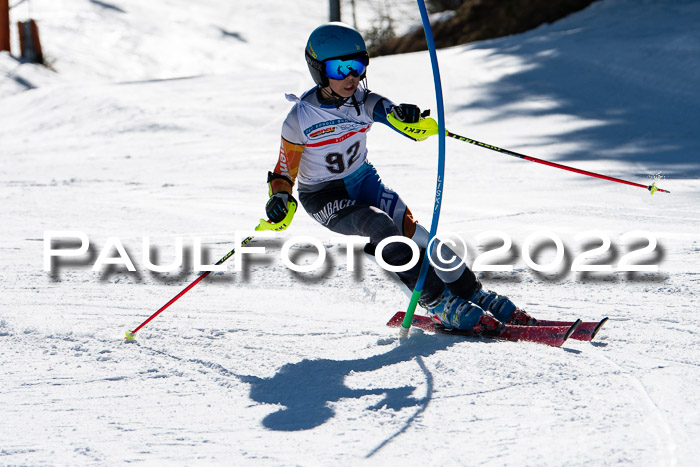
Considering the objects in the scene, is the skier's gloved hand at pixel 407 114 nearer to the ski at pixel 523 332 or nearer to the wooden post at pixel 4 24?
the ski at pixel 523 332

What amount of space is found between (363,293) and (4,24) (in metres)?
16.9

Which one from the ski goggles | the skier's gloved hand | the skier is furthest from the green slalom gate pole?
the ski goggles

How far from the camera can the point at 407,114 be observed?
13.6ft

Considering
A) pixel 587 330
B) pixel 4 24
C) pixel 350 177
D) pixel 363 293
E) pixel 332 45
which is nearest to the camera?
pixel 587 330

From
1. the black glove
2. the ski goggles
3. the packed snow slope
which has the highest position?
the ski goggles

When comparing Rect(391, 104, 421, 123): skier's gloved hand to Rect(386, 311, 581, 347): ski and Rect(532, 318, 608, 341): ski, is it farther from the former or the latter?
Rect(532, 318, 608, 341): ski

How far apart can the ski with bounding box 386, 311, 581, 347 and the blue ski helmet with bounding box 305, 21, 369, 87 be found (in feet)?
4.19

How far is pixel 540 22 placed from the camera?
17.4m

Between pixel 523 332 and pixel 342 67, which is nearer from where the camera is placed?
pixel 523 332

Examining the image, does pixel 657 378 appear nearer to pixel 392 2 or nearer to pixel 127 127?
pixel 127 127

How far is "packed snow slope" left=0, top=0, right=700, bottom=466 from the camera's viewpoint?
2924mm

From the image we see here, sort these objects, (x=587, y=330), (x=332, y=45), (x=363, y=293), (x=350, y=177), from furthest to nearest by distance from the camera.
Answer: (x=363, y=293) → (x=350, y=177) → (x=332, y=45) → (x=587, y=330)

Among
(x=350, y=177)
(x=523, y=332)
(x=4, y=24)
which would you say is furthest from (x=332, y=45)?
(x=4, y=24)

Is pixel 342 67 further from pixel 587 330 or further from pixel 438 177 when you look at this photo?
pixel 587 330
